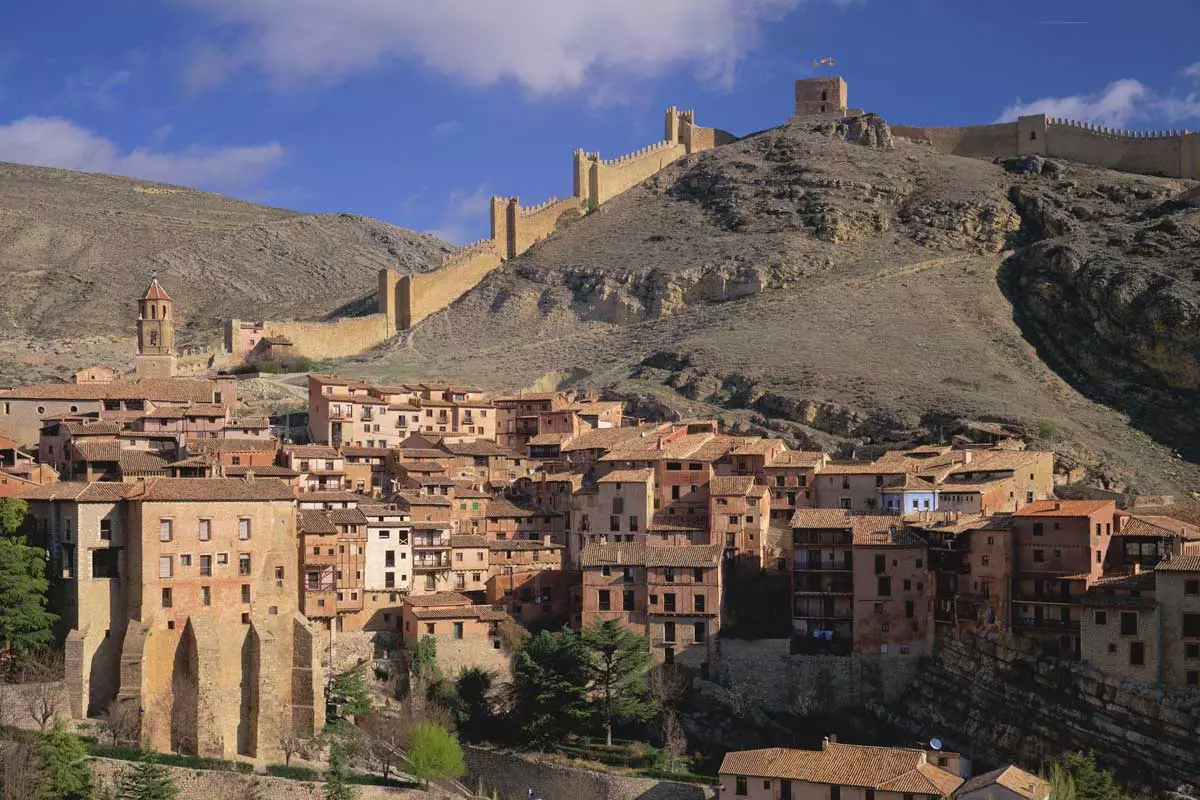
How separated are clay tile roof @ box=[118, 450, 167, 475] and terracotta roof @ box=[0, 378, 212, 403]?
9269 millimetres

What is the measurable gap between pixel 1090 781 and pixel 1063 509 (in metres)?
10.3

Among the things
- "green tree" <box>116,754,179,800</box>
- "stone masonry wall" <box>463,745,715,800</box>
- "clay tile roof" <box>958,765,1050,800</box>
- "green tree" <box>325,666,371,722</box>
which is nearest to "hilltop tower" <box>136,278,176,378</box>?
"green tree" <box>325,666,371,722</box>

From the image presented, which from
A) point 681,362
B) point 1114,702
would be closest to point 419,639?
point 1114,702

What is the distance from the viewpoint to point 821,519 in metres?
59.0

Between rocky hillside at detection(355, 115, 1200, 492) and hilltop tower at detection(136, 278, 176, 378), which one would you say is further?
hilltop tower at detection(136, 278, 176, 378)

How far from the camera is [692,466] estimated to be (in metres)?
65.8

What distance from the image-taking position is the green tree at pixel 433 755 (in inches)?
2047

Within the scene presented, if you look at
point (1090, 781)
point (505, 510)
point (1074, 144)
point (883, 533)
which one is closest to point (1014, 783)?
point (1090, 781)

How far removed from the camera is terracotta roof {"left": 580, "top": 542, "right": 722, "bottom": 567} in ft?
191

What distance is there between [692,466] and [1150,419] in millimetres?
26287

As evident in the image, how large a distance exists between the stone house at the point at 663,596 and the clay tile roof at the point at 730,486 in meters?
3.09

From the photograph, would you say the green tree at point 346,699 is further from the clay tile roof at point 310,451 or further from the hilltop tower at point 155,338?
the hilltop tower at point 155,338

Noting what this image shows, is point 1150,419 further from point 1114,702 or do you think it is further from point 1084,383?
point 1114,702

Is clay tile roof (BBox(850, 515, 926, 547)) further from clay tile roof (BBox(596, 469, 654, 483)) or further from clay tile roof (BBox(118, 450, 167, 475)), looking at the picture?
clay tile roof (BBox(118, 450, 167, 475))
